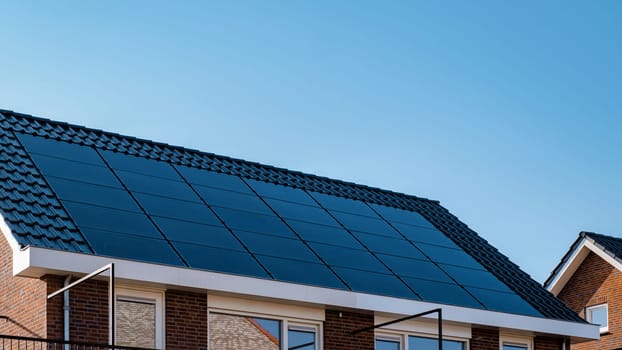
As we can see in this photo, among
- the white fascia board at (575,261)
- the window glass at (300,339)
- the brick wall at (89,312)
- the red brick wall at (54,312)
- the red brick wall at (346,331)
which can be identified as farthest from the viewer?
the white fascia board at (575,261)

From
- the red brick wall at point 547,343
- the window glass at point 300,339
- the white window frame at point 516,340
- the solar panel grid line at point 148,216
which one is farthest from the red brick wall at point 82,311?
the red brick wall at point 547,343

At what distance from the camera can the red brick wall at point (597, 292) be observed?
30031 millimetres

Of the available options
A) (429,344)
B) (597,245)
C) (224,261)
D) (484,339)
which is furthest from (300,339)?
(597,245)

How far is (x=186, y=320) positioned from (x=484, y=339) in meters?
5.91

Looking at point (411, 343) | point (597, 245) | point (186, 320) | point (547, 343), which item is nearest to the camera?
point (186, 320)

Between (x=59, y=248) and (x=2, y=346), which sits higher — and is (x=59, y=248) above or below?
above

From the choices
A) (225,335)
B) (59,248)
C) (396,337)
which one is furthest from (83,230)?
(396,337)

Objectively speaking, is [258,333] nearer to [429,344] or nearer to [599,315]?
[429,344]

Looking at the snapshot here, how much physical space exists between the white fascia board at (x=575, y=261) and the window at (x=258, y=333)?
13332 millimetres

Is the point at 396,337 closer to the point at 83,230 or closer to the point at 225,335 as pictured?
the point at 225,335

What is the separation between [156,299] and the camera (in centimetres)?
1764

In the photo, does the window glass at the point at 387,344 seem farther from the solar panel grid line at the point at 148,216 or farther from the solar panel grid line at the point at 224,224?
the solar panel grid line at the point at 148,216

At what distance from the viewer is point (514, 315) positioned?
839 inches

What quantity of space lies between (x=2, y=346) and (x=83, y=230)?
1.95m
